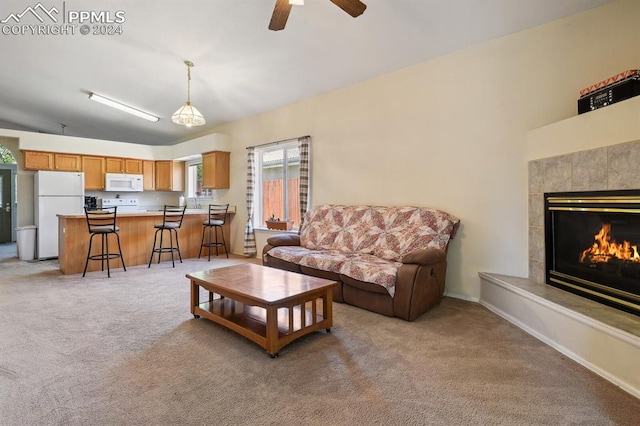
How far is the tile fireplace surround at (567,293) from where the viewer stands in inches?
73.7

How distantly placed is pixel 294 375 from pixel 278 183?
4241 millimetres

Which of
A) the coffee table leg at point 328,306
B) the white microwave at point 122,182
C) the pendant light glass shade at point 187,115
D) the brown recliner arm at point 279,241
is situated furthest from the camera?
the white microwave at point 122,182

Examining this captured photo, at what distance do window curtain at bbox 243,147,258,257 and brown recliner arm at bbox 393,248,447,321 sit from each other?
373 centimetres

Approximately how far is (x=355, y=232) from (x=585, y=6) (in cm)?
308

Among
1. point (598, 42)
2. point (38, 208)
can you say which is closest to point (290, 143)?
point (598, 42)

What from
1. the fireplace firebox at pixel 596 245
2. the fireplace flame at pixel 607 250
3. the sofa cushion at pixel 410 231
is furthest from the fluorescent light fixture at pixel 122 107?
the fireplace flame at pixel 607 250

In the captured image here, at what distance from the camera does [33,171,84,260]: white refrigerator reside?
5.78 metres

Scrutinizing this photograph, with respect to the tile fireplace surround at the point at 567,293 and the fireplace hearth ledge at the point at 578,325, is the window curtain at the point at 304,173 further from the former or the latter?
the fireplace hearth ledge at the point at 578,325

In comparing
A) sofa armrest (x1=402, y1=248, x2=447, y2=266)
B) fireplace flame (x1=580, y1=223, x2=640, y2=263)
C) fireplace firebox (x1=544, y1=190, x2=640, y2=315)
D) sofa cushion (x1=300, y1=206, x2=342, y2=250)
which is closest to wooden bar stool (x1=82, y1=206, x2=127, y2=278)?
sofa cushion (x1=300, y1=206, x2=342, y2=250)

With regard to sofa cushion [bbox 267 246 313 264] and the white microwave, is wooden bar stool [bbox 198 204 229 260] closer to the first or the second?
sofa cushion [bbox 267 246 313 264]

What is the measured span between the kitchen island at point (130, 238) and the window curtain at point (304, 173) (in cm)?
219

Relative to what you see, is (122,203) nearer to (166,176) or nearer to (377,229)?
(166,176)

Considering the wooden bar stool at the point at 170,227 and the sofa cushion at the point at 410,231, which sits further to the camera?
the wooden bar stool at the point at 170,227

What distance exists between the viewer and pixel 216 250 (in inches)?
250
